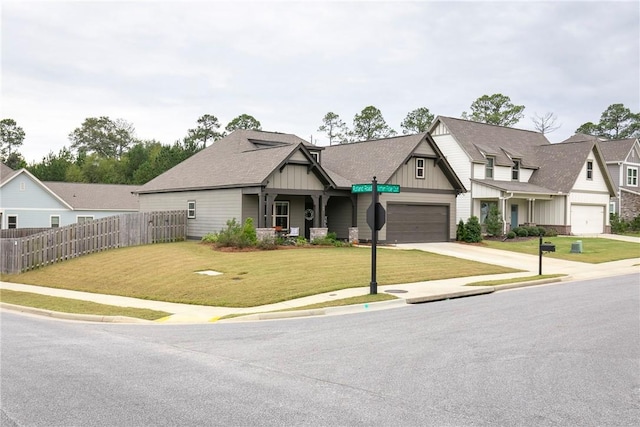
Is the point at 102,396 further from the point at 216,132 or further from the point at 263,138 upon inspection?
the point at 216,132

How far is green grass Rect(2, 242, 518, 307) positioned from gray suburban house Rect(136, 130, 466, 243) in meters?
3.66

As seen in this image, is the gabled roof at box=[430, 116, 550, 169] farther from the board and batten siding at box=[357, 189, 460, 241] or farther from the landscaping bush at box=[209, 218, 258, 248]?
the landscaping bush at box=[209, 218, 258, 248]

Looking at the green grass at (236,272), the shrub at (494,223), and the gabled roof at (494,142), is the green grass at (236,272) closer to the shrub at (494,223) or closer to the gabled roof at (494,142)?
the shrub at (494,223)

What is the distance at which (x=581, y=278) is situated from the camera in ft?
70.9

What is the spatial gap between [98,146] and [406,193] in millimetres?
84692

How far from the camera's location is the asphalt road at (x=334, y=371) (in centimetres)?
627

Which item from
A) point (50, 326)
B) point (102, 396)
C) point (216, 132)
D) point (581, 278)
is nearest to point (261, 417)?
point (102, 396)

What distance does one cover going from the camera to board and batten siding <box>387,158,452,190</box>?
33.5m

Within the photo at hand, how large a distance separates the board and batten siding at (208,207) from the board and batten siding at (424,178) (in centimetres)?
883

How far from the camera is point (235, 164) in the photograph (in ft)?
109

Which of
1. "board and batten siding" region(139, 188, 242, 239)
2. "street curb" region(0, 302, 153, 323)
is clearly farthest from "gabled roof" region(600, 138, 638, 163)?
"street curb" region(0, 302, 153, 323)

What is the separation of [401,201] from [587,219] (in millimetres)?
19284

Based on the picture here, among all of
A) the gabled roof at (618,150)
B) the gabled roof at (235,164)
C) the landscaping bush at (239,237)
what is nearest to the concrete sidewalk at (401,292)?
the landscaping bush at (239,237)

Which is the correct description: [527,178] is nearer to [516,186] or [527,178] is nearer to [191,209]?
[516,186]
